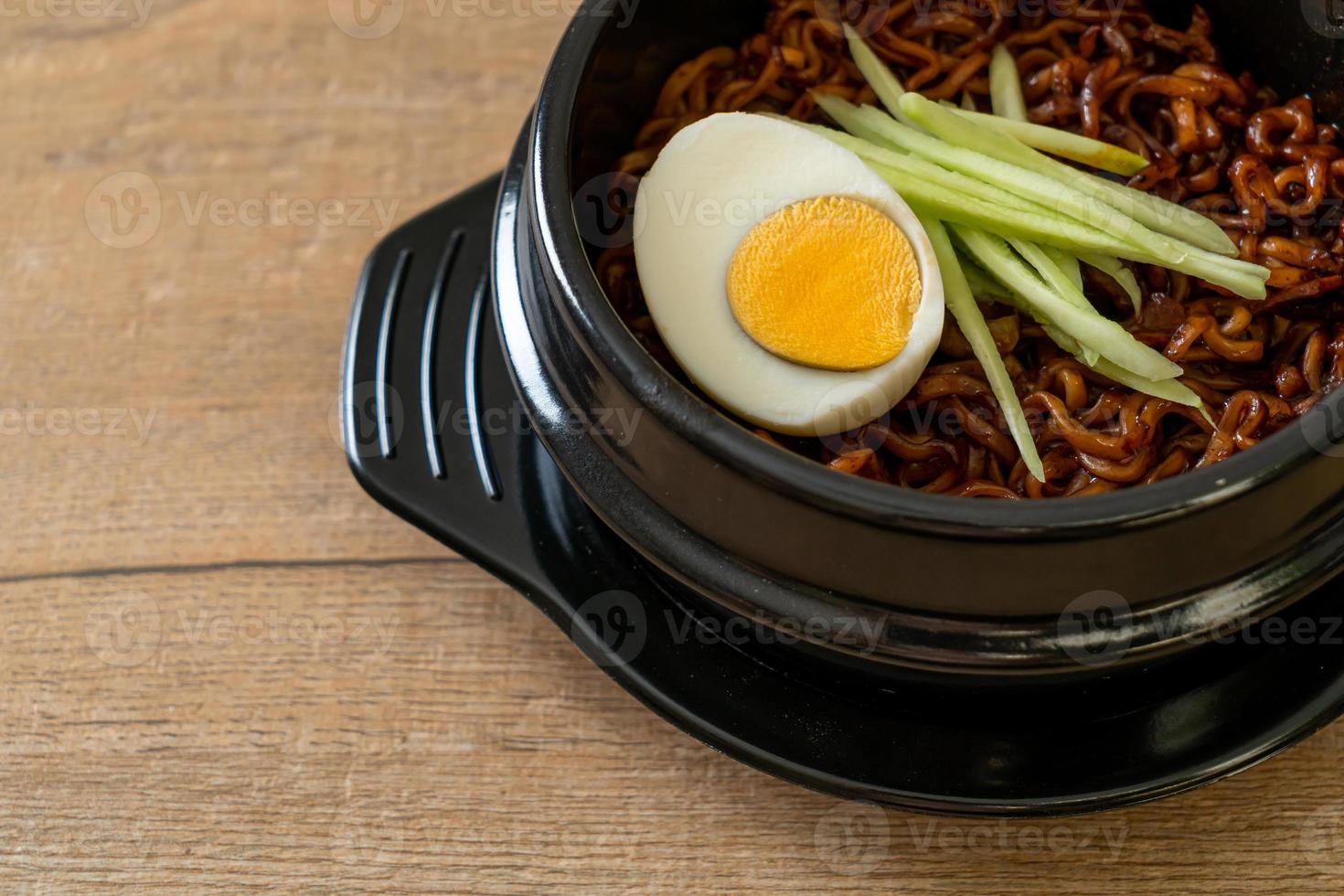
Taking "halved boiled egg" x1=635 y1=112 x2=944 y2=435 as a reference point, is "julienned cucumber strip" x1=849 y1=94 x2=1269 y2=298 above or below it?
above

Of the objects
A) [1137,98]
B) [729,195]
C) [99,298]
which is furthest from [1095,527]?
[99,298]

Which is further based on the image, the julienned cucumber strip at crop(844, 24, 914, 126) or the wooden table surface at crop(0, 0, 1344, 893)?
the julienned cucumber strip at crop(844, 24, 914, 126)

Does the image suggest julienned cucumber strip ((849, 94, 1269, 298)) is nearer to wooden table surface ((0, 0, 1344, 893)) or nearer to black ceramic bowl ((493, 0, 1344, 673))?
black ceramic bowl ((493, 0, 1344, 673))

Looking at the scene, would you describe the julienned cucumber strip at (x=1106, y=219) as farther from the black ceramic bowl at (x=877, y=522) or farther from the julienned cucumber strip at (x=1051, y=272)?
the black ceramic bowl at (x=877, y=522)

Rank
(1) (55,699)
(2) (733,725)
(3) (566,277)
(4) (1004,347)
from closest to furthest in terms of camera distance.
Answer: (3) (566,277) < (2) (733,725) < (4) (1004,347) < (1) (55,699)

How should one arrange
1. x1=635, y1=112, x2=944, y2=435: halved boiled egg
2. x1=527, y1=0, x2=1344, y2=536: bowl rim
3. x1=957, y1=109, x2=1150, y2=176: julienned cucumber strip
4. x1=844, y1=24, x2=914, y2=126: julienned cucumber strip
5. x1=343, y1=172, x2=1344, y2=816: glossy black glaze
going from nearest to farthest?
1. x1=527, y1=0, x2=1344, y2=536: bowl rim
2. x1=343, y1=172, x2=1344, y2=816: glossy black glaze
3. x1=635, y1=112, x2=944, y2=435: halved boiled egg
4. x1=957, y1=109, x2=1150, y2=176: julienned cucumber strip
5. x1=844, y1=24, x2=914, y2=126: julienned cucumber strip

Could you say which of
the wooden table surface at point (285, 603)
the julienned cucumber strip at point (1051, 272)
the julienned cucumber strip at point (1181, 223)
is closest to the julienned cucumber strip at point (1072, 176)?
the julienned cucumber strip at point (1181, 223)

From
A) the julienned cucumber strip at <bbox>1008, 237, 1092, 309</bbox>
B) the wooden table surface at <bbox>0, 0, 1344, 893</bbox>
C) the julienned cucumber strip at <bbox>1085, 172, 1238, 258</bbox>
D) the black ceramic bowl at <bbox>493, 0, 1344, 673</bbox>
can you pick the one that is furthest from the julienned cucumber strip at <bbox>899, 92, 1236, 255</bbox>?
the wooden table surface at <bbox>0, 0, 1344, 893</bbox>

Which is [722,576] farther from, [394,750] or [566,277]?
[394,750]
